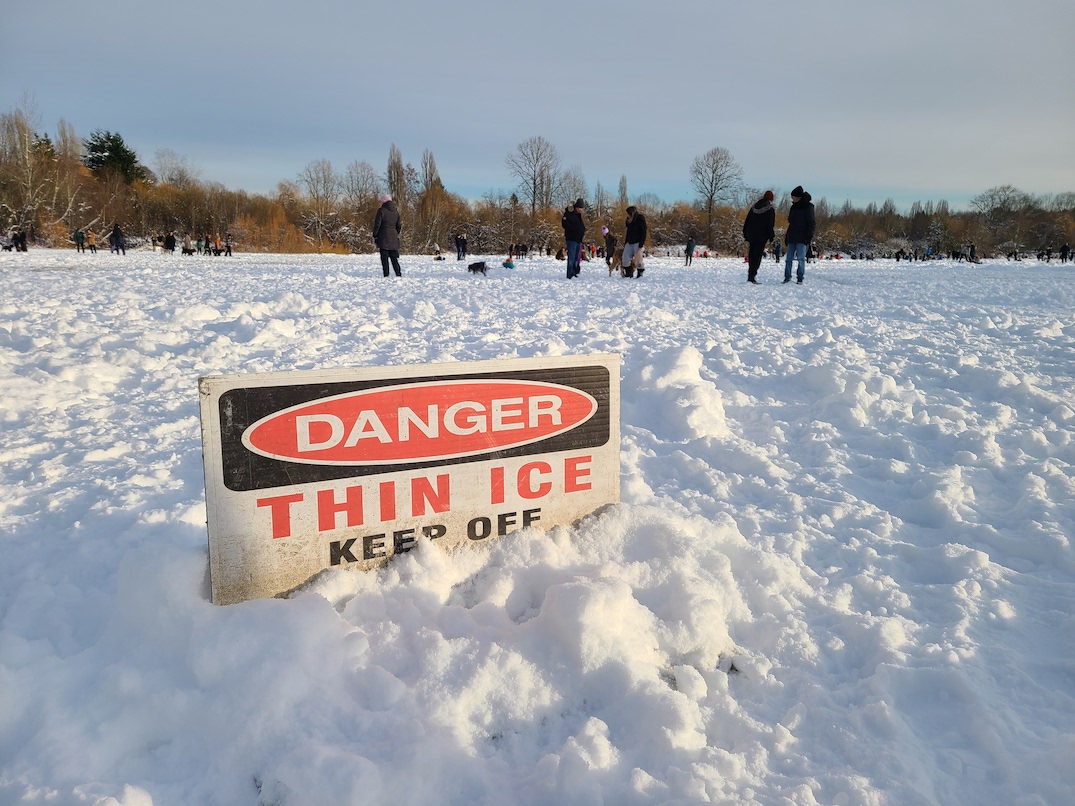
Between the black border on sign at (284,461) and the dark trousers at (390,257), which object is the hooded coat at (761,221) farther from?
the black border on sign at (284,461)

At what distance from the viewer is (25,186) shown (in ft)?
155

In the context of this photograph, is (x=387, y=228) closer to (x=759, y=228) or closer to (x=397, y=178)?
(x=759, y=228)

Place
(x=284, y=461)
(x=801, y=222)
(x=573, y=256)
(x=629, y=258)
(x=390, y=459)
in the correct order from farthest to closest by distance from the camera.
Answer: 1. (x=629, y=258)
2. (x=573, y=256)
3. (x=801, y=222)
4. (x=390, y=459)
5. (x=284, y=461)

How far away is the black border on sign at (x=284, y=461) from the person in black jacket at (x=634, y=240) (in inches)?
476

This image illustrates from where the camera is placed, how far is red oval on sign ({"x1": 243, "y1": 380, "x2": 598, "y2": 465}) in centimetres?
226

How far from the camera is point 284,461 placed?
88.0 inches

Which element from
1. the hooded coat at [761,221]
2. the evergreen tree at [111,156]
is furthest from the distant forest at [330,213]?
the hooded coat at [761,221]

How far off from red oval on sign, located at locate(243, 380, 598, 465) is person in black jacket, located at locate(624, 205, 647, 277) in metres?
12.1

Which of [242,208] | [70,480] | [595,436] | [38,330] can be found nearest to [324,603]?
[595,436]

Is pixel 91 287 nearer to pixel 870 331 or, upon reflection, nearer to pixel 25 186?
pixel 870 331

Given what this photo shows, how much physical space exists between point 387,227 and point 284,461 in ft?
41.4

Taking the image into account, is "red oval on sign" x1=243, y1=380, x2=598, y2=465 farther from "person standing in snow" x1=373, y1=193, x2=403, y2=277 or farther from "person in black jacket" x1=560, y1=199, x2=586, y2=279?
"person in black jacket" x1=560, y1=199, x2=586, y2=279

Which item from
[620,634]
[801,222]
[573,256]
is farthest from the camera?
[573,256]

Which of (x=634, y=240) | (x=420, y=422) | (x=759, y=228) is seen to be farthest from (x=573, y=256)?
(x=420, y=422)
